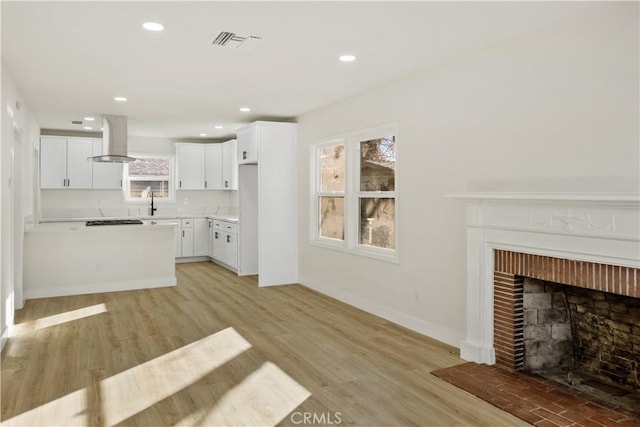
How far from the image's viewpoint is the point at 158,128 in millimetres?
7785

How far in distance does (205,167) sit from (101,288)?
11.6ft

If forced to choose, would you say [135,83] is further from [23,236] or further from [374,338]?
[374,338]

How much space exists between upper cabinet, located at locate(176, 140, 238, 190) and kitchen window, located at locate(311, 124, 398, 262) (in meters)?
3.04

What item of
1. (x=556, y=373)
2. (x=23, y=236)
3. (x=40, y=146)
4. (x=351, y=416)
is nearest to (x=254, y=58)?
(x=351, y=416)

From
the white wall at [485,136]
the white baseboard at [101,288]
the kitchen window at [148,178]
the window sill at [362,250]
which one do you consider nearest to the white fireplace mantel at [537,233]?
the white wall at [485,136]

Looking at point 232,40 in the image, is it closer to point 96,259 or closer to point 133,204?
point 96,259

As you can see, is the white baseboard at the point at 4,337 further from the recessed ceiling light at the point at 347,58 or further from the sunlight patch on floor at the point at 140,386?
the recessed ceiling light at the point at 347,58

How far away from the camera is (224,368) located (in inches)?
136

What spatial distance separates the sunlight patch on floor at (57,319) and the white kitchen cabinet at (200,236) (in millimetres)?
3373

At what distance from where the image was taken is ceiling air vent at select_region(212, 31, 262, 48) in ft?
10.7

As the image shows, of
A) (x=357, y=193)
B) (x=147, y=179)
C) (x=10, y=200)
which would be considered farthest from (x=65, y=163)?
(x=357, y=193)

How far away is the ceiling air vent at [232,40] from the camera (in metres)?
3.28

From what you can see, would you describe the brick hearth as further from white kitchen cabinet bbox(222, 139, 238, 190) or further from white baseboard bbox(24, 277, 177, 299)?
white kitchen cabinet bbox(222, 139, 238, 190)

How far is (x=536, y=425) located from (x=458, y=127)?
235 centimetres
